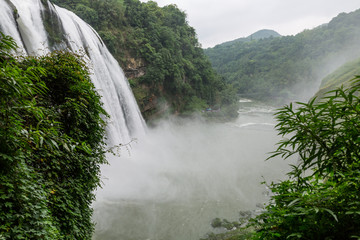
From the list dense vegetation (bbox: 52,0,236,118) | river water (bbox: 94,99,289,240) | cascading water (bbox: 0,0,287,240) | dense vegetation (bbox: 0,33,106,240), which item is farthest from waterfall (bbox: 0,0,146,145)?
dense vegetation (bbox: 52,0,236,118)

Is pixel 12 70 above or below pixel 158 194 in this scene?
above

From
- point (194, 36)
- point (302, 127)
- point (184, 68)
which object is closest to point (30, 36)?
point (302, 127)

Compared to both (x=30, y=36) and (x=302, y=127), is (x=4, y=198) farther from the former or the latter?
(x=30, y=36)

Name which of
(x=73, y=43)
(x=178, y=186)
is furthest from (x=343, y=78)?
(x=73, y=43)

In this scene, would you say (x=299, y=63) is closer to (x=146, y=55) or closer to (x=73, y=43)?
(x=146, y=55)

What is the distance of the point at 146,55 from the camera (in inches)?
842

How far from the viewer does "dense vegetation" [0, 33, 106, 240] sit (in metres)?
2.19

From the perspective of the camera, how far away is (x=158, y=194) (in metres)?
10.7

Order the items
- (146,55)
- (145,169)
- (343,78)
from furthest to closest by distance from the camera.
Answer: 1. (146,55)
2. (343,78)
3. (145,169)

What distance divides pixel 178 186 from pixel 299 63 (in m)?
67.2

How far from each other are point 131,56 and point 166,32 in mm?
7126

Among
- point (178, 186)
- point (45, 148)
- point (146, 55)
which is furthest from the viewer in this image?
point (146, 55)

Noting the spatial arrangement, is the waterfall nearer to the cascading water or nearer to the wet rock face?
the cascading water

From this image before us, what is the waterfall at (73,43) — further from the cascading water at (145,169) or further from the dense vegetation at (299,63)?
the dense vegetation at (299,63)
